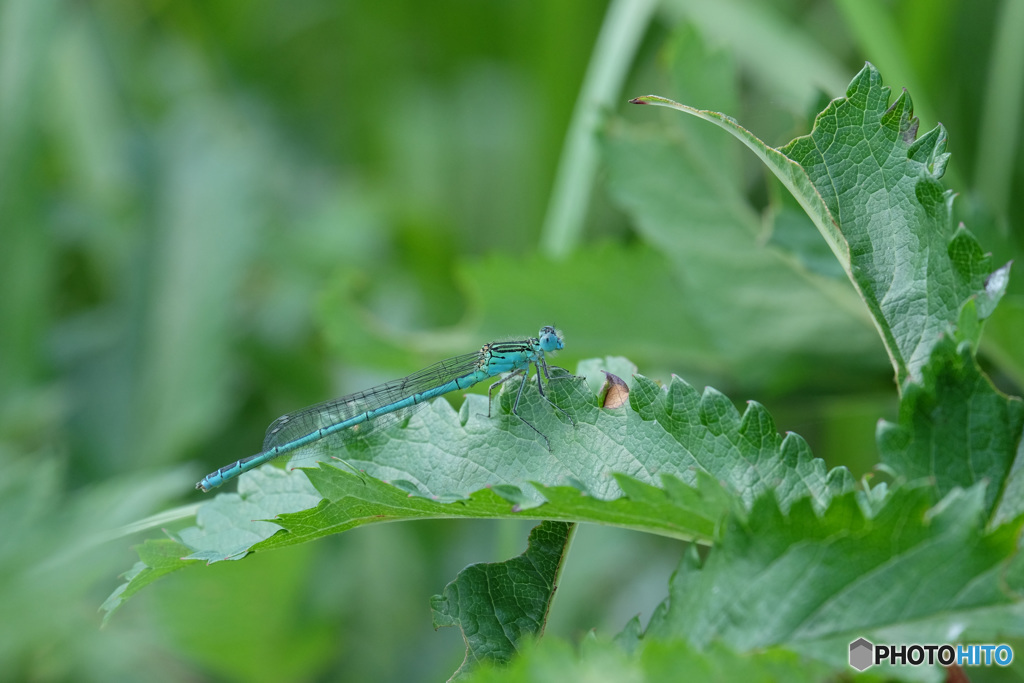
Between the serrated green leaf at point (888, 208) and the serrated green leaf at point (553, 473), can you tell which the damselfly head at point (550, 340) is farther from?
the serrated green leaf at point (888, 208)

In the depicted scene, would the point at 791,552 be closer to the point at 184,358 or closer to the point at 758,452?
the point at 758,452

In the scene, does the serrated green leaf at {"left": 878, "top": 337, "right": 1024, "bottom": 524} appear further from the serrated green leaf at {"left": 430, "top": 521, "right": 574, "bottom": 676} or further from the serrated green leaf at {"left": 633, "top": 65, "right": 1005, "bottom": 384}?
the serrated green leaf at {"left": 430, "top": 521, "right": 574, "bottom": 676}

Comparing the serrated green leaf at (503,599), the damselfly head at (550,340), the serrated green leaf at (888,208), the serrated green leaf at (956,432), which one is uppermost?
A: the damselfly head at (550,340)

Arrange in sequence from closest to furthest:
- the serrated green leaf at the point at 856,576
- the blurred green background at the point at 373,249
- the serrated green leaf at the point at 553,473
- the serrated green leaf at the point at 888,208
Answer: the serrated green leaf at the point at 856,576 < the serrated green leaf at the point at 553,473 < the serrated green leaf at the point at 888,208 < the blurred green background at the point at 373,249

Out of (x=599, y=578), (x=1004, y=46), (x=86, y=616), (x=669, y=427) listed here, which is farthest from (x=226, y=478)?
(x=1004, y=46)

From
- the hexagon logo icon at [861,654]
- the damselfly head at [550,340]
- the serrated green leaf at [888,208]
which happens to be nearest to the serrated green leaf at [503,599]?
the hexagon logo icon at [861,654]
